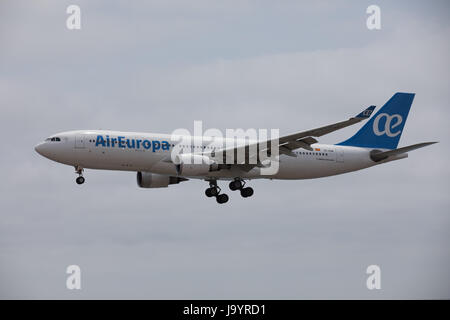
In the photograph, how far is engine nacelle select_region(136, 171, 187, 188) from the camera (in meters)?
65.1

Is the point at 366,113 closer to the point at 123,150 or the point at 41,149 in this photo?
the point at 123,150

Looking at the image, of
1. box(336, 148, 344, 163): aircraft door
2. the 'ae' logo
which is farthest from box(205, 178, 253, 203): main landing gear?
the 'ae' logo

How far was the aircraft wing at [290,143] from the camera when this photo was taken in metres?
54.1

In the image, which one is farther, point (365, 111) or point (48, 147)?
point (48, 147)

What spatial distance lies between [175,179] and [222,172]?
4786 millimetres

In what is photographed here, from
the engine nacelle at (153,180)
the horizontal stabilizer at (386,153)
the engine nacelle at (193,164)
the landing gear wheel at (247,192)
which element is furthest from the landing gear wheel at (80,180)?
the horizontal stabilizer at (386,153)

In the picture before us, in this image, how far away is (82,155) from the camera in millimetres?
60125

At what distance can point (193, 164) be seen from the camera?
6028 cm

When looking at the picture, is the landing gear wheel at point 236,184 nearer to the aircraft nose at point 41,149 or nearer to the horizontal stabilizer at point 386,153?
the horizontal stabilizer at point 386,153

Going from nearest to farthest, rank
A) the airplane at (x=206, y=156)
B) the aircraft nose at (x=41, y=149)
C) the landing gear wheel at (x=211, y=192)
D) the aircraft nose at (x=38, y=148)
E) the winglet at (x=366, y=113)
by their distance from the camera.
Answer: the winglet at (x=366, y=113), the airplane at (x=206, y=156), the aircraft nose at (x=41, y=149), the aircraft nose at (x=38, y=148), the landing gear wheel at (x=211, y=192)

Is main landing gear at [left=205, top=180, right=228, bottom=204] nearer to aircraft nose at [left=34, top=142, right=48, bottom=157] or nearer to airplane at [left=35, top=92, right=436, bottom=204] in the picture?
airplane at [left=35, top=92, right=436, bottom=204]

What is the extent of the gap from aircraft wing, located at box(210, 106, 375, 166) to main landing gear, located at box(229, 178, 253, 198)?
240 cm
